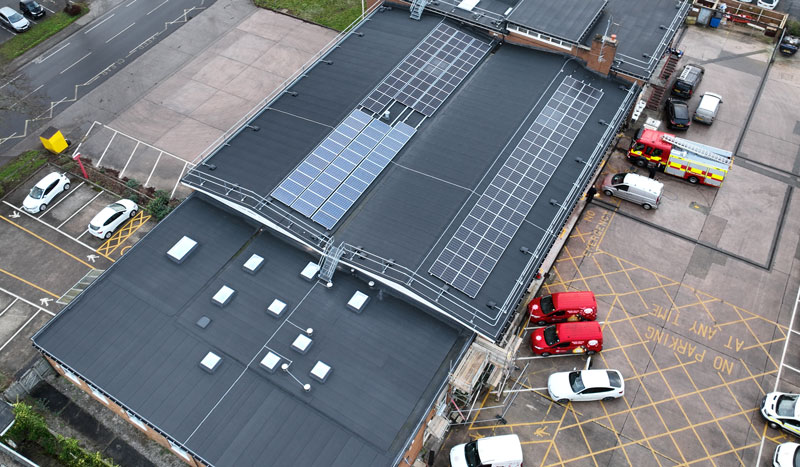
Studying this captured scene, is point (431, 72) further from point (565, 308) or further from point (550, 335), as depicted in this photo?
point (550, 335)

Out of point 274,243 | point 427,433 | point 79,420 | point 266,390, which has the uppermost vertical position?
point 274,243

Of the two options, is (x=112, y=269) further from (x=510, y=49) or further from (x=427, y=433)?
(x=510, y=49)

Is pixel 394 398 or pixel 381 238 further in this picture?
pixel 381 238

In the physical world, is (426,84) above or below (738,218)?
above

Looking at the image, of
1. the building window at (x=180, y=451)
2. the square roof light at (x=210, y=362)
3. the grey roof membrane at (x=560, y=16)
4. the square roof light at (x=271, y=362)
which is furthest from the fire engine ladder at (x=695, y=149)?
the building window at (x=180, y=451)

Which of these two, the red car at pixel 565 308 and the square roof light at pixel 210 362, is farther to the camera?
the red car at pixel 565 308

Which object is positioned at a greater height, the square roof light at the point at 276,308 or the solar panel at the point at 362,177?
the solar panel at the point at 362,177

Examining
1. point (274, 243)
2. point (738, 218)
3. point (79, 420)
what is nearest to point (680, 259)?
point (738, 218)

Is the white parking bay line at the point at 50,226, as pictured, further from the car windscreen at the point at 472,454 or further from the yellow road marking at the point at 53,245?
the car windscreen at the point at 472,454
